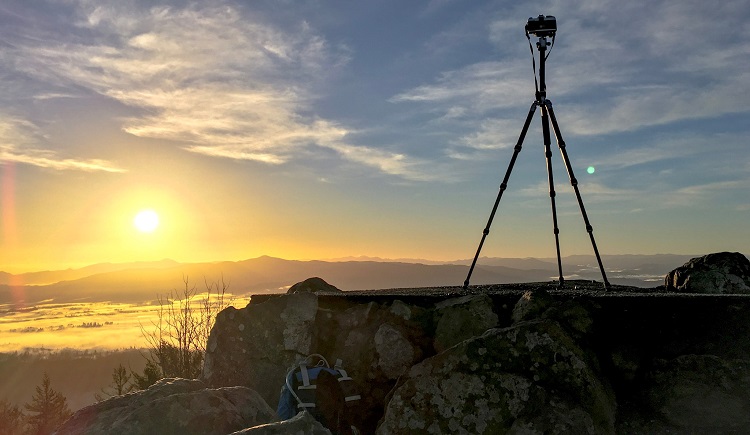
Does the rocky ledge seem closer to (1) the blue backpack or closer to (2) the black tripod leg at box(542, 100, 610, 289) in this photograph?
(1) the blue backpack

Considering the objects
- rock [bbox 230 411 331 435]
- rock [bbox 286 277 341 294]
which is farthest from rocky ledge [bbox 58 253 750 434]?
rock [bbox 286 277 341 294]

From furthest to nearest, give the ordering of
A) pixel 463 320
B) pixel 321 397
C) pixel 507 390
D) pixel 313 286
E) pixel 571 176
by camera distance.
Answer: pixel 313 286 → pixel 571 176 → pixel 463 320 → pixel 321 397 → pixel 507 390

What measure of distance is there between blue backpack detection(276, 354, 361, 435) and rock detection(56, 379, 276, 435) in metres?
0.22

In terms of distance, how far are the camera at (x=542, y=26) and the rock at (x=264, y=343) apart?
3585 millimetres

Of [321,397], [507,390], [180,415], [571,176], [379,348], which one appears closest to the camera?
A: [507,390]

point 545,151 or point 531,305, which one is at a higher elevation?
point 545,151

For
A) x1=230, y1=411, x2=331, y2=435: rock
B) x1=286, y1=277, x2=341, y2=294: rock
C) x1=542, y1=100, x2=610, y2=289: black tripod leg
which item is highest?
x1=542, y1=100, x2=610, y2=289: black tripod leg

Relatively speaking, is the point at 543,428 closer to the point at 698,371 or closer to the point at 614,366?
the point at 614,366

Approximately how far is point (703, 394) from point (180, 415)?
395cm

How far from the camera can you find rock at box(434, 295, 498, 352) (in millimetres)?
5297

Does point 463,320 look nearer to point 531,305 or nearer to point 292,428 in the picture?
point 531,305

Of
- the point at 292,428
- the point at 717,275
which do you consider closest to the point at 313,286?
the point at 292,428

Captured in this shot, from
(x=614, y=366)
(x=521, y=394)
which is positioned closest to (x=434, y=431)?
(x=521, y=394)

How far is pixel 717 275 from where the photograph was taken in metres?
5.54
